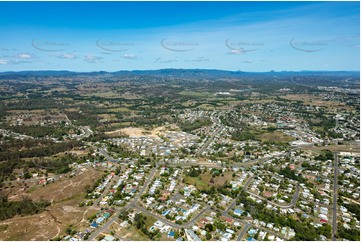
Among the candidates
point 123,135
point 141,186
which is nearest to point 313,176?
point 141,186

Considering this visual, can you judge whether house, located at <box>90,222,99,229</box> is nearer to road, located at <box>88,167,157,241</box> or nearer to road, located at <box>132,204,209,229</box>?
road, located at <box>88,167,157,241</box>

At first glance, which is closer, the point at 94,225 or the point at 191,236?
the point at 191,236

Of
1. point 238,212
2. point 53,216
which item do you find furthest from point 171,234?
point 53,216

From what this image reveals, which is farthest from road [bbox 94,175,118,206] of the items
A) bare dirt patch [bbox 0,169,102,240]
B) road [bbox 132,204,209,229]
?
road [bbox 132,204,209,229]

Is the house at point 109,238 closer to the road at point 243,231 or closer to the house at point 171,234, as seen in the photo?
the house at point 171,234

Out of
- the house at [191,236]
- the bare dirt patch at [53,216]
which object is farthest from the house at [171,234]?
the bare dirt patch at [53,216]

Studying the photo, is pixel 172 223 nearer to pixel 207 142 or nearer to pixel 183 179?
pixel 183 179

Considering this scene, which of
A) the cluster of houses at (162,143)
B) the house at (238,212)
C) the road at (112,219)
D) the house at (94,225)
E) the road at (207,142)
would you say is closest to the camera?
the road at (112,219)

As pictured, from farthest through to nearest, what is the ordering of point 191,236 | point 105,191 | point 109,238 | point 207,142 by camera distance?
point 207,142 < point 105,191 < point 191,236 < point 109,238

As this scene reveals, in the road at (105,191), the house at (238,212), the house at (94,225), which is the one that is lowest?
the house at (238,212)

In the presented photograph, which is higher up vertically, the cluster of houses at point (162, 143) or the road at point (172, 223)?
the cluster of houses at point (162, 143)

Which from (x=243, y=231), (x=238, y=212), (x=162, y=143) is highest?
(x=162, y=143)
